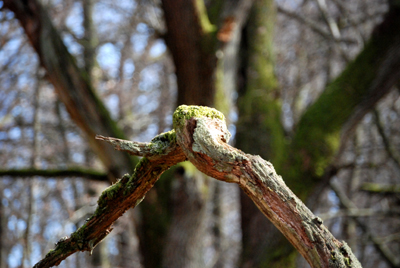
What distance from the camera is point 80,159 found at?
26.1ft

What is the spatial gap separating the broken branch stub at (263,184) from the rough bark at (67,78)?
2522 mm

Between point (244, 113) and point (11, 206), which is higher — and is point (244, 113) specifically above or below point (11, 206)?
below

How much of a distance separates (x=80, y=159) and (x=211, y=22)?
485 cm

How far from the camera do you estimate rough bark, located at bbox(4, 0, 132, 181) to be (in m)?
3.66

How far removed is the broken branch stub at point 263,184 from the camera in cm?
119

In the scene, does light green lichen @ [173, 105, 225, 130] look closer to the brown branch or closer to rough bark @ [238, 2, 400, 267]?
the brown branch

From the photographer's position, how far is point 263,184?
1268 millimetres

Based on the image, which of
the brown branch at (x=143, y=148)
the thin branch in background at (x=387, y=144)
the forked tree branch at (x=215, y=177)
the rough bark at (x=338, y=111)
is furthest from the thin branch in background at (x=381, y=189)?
the brown branch at (x=143, y=148)

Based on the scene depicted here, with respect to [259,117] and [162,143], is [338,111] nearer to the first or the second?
[259,117]

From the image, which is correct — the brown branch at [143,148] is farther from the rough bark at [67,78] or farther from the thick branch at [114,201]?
the rough bark at [67,78]

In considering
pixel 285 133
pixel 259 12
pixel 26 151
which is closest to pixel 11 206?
pixel 26 151

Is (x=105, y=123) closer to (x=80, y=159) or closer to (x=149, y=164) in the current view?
(x=149, y=164)

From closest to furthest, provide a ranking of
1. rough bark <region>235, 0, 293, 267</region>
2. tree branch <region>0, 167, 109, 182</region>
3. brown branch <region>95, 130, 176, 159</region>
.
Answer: brown branch <region>95, 130, 176, 159</region> → tree branch <region>0, 167, 109, 182</region> → rough bark <region>235, 0, 293, 267</region>

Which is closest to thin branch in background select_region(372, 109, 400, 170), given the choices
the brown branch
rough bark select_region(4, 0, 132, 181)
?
rough bark select_region(4, 0, 132, 181)
